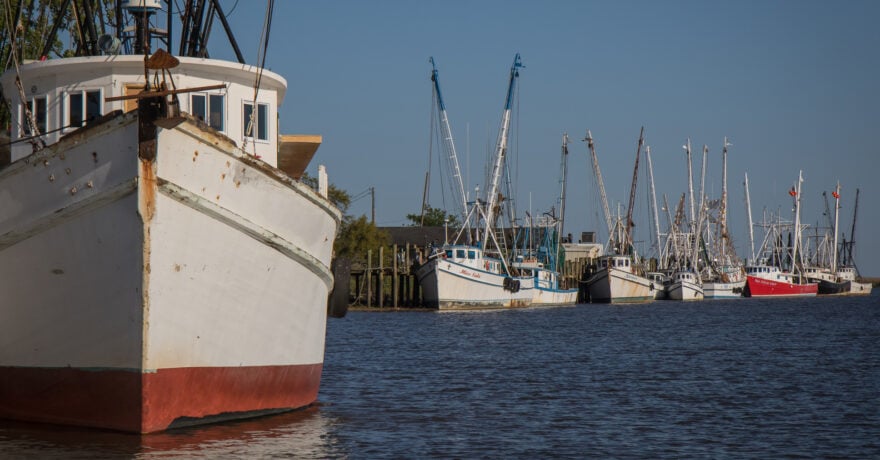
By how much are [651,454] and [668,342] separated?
83.1 ft

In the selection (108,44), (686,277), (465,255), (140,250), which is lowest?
(140,250)

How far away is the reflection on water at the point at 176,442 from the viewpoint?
1379cm

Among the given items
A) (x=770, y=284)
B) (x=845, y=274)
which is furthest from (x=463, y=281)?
(x=845, y=274)

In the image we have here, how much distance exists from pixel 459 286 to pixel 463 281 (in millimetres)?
402

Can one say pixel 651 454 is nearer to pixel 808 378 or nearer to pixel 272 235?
pixel 272 235

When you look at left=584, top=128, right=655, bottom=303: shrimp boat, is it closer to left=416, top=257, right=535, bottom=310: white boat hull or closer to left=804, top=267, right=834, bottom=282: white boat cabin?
left=416, top=257, right=535, bottom=310: white boat hull

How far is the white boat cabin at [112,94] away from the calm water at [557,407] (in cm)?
434

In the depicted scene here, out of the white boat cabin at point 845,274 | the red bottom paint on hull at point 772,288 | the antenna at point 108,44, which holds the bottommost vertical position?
the red bottom paint on hull at point 772,288

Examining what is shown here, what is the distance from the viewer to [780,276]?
117m

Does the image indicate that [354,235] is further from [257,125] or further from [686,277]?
[257,125]

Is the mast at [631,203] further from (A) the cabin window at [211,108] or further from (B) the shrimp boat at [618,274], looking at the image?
(A) the cabin window at [211,108]

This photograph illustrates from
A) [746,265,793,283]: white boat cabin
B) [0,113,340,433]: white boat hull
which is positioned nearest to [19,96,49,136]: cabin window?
[0,113,340,433]: white boat hull

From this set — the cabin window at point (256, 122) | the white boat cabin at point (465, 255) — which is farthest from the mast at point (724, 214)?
the cabin window at point (256, 122)

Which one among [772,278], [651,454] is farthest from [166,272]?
[772,278]
